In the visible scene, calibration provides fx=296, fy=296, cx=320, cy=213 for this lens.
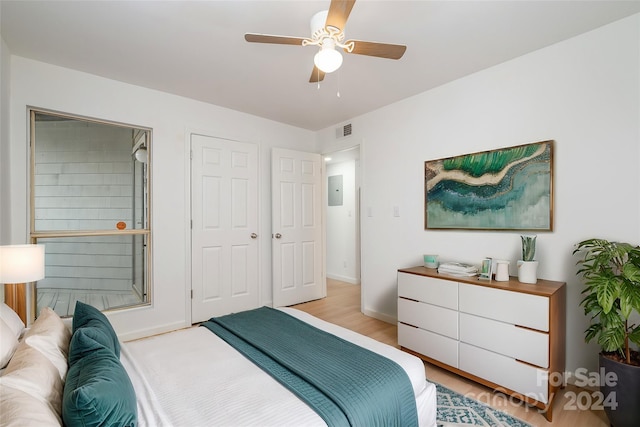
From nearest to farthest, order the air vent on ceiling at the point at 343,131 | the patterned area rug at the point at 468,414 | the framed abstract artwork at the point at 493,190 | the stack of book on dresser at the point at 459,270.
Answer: the patterned area rug at the point at 468,414
the framed abstract artwork at the point at 493,190
the stack of book on dresser at the point at 459,270
the air vent on ceiling at the point at 343,131

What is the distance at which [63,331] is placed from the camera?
1.33 meters

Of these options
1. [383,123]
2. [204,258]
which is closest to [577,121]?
[383,123]

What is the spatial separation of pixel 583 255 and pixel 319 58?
2209 mm

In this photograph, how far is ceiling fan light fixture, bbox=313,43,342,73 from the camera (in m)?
1.60

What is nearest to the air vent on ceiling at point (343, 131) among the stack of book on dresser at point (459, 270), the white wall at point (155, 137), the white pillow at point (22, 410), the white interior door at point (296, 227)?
the white interior door at point (296, 227)

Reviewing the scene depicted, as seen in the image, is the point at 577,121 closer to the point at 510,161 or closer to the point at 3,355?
the point at 510,161

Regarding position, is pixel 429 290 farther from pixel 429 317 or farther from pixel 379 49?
pixel 379 49

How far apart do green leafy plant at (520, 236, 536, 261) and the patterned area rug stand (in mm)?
1035

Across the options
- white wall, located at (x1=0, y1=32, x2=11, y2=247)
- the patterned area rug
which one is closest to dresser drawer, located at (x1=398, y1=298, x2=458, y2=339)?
the patterned area rug

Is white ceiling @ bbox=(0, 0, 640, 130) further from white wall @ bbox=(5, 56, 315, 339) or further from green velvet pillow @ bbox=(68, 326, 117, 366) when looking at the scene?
green velvet pillow @ bbox=(68, 326, 117, 366)

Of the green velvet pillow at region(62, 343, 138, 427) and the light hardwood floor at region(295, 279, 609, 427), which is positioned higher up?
the green velvet pillow at region(62, 343, 138, 427)

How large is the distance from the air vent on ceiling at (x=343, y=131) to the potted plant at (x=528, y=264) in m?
2.39

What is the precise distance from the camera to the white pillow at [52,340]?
109cm

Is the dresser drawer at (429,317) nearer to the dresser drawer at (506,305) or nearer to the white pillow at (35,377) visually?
the dresser drawer at (506,305)
